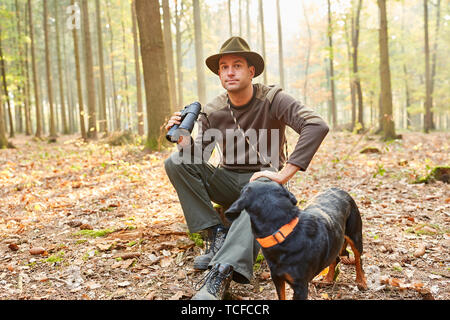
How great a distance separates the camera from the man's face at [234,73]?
314cm

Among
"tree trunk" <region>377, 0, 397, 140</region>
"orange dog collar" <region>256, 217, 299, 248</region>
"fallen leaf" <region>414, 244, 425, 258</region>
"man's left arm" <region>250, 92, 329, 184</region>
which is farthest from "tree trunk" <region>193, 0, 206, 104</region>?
"orange dog collar" <region>256, 217, 299, 248</region>

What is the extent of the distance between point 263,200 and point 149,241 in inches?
83.8

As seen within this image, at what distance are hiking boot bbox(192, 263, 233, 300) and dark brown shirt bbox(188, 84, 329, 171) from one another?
3.75 feet

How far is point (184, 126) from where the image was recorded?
2986mm

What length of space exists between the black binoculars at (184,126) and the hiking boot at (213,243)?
100cm

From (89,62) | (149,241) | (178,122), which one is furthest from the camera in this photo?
(89,62)

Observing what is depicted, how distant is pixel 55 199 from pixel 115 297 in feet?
11.8

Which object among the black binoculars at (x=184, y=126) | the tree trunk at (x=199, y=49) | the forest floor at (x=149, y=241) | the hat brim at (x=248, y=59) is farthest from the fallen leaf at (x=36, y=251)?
the tree trunk at (x=199, y=49)

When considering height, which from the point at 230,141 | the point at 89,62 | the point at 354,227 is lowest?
the point at 354,227

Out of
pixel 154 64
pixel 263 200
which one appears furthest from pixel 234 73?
pixel 154 64

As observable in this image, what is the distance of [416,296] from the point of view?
2.52 m

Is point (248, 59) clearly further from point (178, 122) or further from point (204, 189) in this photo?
point (204, 189)

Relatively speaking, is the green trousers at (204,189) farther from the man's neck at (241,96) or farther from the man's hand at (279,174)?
the man's neck at (241,96)

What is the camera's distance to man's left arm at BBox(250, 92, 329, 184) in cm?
247
